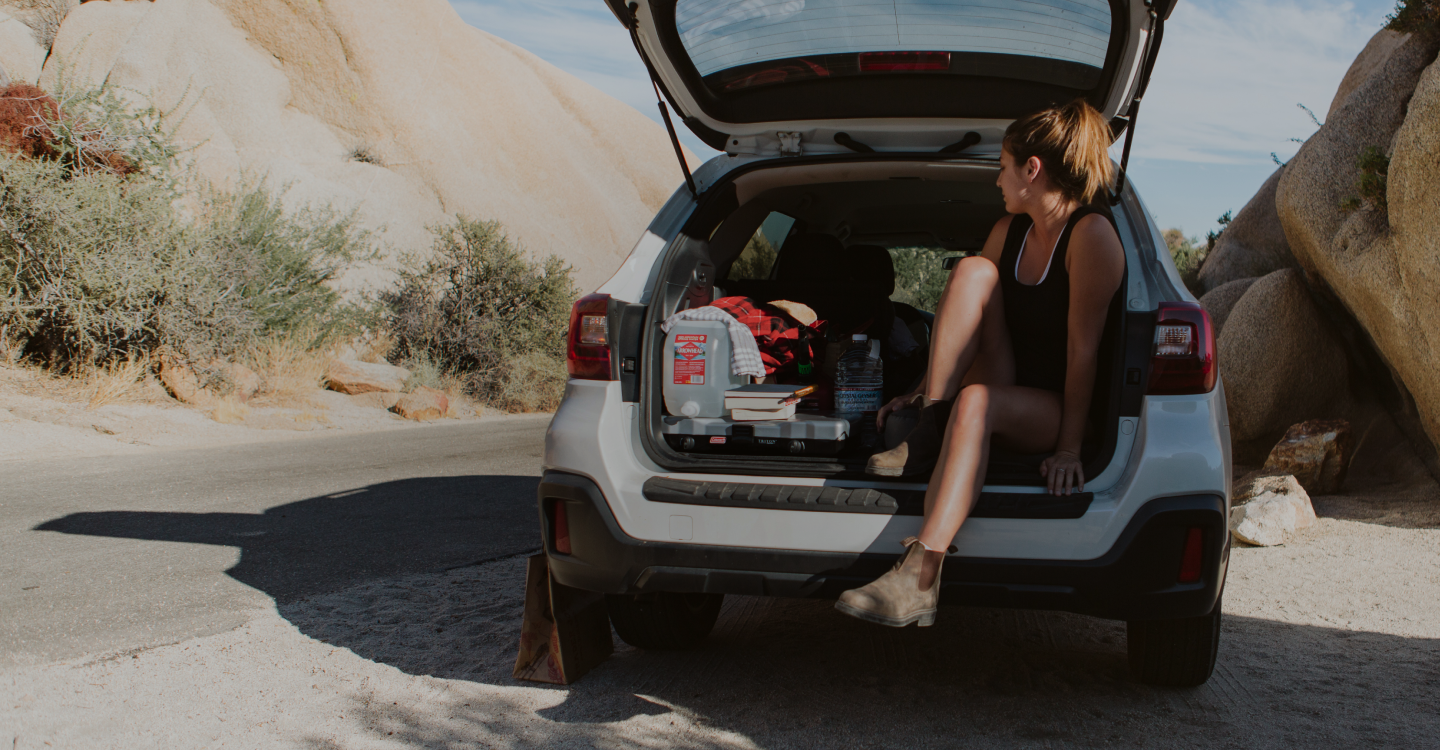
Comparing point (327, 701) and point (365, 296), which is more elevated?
point (365, 296)

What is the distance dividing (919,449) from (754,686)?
0.98 m

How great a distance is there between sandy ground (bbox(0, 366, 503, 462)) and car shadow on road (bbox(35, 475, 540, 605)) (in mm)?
3763

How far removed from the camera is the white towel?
3320 mm

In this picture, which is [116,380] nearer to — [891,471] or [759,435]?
[759,435]

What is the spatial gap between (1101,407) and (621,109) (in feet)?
163

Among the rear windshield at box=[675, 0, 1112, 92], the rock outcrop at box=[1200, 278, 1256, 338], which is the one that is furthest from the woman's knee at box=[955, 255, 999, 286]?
the rock outcrop at box=[1200, 278, 1256, 338]

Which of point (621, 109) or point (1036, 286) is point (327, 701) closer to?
point (1036, 286)

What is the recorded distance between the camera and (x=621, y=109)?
50.1m

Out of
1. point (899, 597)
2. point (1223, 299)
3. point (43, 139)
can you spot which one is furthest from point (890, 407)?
point (43, 139)

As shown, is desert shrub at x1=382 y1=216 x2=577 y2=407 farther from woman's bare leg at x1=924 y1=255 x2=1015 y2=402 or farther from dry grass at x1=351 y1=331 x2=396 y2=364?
woman's bare leg at x1=924 y1=255 x2=1015 y2=402

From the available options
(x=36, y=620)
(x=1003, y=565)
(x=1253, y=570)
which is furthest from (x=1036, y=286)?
(x=36, y=620)

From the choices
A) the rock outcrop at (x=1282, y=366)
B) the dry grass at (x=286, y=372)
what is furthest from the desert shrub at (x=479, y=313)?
the rock outcrop at (x=1282, y=366)

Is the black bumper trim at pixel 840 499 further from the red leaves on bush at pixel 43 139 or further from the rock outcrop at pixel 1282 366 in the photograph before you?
the red leaves on bush at pixel 43 139

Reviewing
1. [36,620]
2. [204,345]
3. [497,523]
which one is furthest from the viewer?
[204,345]
